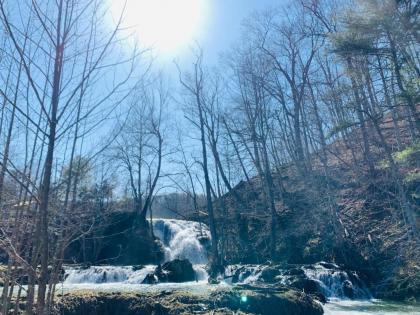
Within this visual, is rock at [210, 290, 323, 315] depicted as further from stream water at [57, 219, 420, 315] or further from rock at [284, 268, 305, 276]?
rock at [284, 268, 305, 276]

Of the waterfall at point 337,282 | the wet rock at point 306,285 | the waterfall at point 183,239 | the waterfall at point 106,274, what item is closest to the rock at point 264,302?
the wet rock at point 306,285

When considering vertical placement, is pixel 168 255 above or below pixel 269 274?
above

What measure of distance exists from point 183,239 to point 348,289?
1461 cm

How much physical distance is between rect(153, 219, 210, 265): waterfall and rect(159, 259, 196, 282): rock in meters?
5.71

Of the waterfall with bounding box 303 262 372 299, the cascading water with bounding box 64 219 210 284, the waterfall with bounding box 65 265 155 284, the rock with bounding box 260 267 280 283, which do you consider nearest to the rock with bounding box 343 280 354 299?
the waterfall with bounding box 303 262 372 299

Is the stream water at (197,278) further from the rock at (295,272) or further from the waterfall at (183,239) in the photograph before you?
the rock at (295,272)

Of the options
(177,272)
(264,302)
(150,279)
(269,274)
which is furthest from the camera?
(177,272)

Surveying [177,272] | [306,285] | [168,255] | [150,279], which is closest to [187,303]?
[306,285]

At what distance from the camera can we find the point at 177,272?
1678cm

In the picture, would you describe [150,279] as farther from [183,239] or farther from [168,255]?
[183,239]

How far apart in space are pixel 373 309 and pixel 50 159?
32.9 ft

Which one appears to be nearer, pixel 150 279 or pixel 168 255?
pixel 150 279

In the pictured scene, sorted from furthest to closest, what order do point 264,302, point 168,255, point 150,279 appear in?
1. point 168,255
2. point 150,279
3. point 264,302

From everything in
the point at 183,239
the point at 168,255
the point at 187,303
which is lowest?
the point at 187,303
